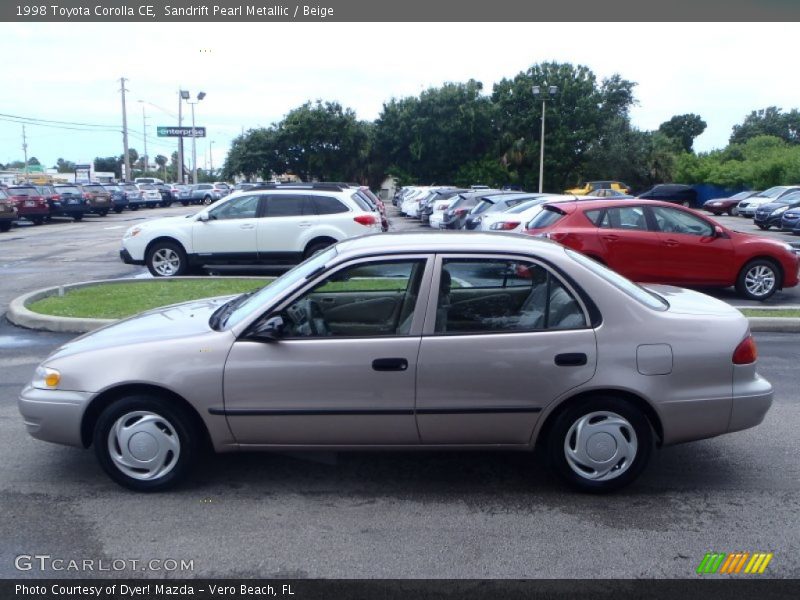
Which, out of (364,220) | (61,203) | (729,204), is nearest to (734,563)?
(364,220)

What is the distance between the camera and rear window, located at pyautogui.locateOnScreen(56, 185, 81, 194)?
3699 cm

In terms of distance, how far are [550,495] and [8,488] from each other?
3343 mm

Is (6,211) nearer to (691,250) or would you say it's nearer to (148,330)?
(691,250)

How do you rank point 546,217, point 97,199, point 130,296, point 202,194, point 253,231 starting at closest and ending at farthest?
point 130,296 < point 546,217 < point 253,231 < point 97,199 < point 202,194

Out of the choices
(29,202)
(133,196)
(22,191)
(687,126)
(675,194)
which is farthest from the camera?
(687,126)

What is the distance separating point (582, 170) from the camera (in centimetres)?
5619

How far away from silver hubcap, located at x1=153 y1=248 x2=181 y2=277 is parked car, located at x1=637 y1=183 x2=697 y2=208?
37059 millimetres

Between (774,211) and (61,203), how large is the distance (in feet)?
96.3

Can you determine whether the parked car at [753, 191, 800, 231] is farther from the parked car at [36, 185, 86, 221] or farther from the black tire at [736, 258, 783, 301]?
the parked car at [36, 185, 86, 221]

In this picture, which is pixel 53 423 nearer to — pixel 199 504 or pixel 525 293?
pixel 199 504

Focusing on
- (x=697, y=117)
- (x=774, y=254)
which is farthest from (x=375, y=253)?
(x=697, y=117)

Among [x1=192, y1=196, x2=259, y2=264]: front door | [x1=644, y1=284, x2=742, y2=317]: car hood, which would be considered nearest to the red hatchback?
[x1=192, y1=196, x2=259, y2=264]: front door

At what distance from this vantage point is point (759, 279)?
1241 centimetres

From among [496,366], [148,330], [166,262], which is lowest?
[166,262]
